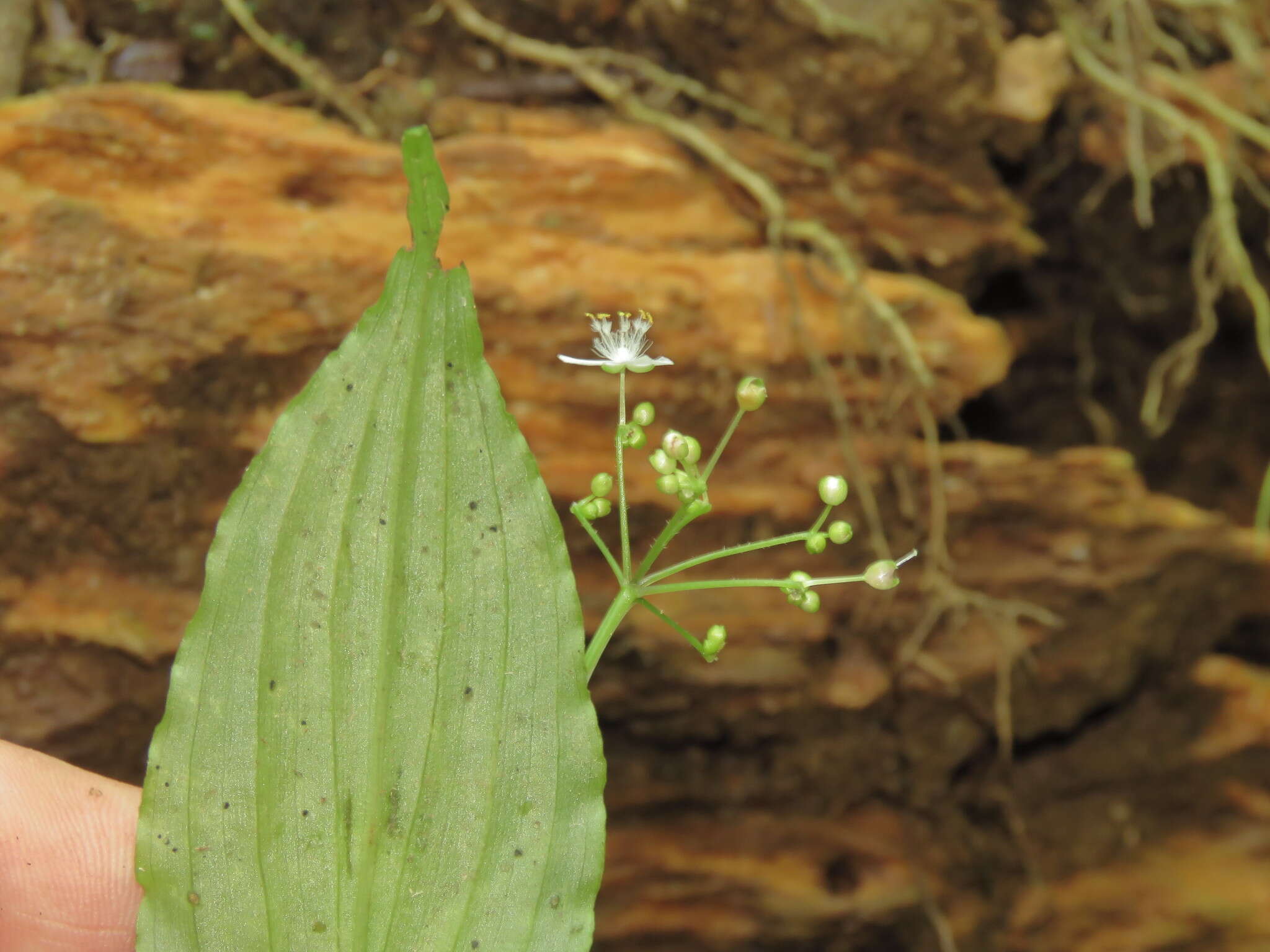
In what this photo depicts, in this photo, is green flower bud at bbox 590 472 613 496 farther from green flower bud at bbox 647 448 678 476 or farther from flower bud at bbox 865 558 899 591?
flower bud at bbox 865 558 899 591

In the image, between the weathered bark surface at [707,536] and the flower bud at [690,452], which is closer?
the flower bud at [690,452]

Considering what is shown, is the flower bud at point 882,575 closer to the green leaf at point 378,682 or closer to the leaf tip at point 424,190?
the green leaf at point 378,682

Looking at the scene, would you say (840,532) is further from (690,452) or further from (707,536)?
(707,536)

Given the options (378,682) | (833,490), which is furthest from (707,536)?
(378,682)

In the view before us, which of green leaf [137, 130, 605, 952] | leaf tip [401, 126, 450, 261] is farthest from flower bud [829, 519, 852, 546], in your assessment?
leaf tip [401, 126, 450, 261]

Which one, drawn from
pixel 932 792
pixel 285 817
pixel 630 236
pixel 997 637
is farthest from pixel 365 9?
pixel 932 792

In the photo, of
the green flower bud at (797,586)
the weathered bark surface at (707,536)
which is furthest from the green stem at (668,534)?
the weathered bark surface at (707,536)
